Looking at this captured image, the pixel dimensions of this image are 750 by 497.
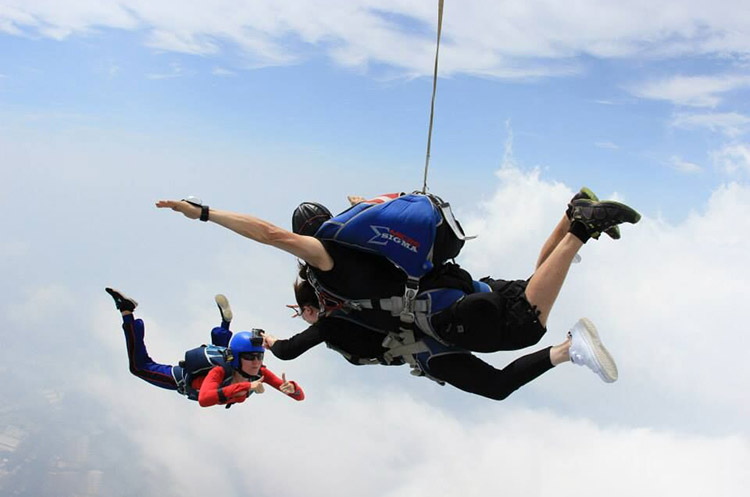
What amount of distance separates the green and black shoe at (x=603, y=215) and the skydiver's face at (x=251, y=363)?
3.39 metres

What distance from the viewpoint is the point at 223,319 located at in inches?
281

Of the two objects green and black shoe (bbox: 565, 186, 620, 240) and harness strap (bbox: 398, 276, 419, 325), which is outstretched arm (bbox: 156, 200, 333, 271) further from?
green and black shoe (bbox: 565, 186, 620, 240)

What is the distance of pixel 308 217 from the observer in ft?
14.9

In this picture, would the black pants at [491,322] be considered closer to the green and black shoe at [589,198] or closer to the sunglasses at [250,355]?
the green and black shoe at [589,198]

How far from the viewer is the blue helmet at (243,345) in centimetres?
593

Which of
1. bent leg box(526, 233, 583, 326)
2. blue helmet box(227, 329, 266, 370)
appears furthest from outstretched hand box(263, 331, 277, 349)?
bent leg box(526, 233, 583, 326)

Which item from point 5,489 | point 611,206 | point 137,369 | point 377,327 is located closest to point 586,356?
point 611,206

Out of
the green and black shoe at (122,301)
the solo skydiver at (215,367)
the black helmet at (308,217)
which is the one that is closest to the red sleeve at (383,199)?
the black helmet at (308,217)

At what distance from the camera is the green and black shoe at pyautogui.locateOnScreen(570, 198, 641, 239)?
3957 mm

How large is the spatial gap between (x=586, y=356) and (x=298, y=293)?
7.21 ft

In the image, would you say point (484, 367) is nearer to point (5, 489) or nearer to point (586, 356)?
point (586, 356)

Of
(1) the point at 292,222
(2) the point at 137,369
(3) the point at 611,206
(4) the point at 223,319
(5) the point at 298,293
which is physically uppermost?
(3) the point at 611,206

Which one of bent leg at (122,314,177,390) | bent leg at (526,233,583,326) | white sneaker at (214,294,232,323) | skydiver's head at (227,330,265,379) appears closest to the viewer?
bent leg at (526,233,583,326)

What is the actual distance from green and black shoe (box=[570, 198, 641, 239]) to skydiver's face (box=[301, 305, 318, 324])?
6.93 ft
